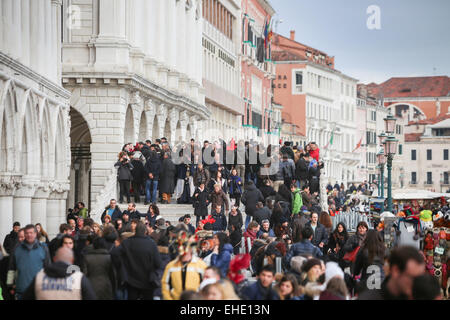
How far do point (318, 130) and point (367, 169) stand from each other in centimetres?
2336

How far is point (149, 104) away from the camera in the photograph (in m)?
45.5

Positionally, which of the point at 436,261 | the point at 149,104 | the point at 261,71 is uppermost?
the point at 261,71

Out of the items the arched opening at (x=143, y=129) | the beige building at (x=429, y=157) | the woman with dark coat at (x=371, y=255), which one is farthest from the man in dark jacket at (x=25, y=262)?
the beige building at (x=429, y=157)

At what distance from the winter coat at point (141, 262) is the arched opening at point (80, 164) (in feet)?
98.1

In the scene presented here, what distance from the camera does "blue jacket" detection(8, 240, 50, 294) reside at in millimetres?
16281

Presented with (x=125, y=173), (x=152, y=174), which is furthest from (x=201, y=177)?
(x=125, y=173)

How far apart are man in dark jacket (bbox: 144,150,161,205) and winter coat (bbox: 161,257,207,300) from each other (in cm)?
1939

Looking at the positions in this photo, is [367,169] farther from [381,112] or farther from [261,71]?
[261,71]

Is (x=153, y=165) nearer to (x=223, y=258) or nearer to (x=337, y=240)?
(x=337, y=240)

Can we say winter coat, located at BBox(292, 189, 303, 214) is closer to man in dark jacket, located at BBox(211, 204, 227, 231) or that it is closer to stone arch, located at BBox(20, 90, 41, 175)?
man in dark jacket, located at BBox(211, 204, 227, 231)

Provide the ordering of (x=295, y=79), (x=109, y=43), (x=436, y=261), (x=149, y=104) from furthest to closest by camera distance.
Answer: (x=295, y=79) < (x=149, y=104) < (x=109, y=43) < (x=436, y=261)

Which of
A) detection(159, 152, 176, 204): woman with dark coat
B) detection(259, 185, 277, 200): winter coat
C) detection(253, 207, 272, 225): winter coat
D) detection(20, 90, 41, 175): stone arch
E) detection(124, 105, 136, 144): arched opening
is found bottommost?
detection(253, 207, 272, 225): winter coat

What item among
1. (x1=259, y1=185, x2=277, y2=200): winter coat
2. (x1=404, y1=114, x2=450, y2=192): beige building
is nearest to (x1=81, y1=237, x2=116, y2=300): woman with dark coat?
(x1=259, y1=185, x2=277, y2=200): winter coat
